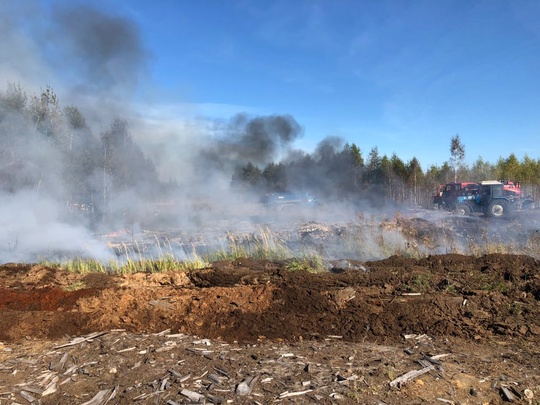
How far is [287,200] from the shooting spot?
71.8 feet

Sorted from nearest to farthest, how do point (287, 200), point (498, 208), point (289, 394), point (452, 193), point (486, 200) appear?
point (289, 394) < point (498, 208) < point (486, 200) < point (287, 200) < point (452, 193)

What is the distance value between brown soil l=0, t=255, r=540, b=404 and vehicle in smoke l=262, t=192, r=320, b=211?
1380cm

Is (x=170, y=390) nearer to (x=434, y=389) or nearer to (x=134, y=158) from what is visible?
(x=434, y=389)

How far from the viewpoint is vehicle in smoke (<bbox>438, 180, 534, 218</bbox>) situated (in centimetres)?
1939

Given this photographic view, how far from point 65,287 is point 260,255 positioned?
4572 millimetres

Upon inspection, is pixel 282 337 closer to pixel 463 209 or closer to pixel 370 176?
pixel 463 209

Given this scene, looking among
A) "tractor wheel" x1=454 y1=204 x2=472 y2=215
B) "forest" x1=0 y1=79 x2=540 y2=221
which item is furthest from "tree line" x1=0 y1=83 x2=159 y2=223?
"tractor wheel" x1=454 y1=204 x2=472 y2=215

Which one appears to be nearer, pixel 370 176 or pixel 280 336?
pixel 280 336

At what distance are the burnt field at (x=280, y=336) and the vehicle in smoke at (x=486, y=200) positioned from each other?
1367 centimetres

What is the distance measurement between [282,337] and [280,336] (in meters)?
0.03

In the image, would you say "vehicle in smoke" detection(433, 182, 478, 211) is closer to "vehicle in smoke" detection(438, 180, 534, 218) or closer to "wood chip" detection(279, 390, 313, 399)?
"vehicle in smoke" detection(438, 180, 534, 218)

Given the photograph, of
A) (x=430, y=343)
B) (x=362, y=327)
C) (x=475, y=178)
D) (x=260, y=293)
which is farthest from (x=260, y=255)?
(x=475, y=178)

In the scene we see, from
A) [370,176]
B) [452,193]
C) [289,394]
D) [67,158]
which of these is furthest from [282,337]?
[370,176]

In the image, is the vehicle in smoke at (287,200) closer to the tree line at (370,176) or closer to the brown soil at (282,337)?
the tree line at (370,176)
